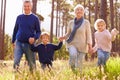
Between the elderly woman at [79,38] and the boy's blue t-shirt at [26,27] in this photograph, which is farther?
the elderly woman at [79,38]

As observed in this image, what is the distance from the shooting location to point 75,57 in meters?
7.07

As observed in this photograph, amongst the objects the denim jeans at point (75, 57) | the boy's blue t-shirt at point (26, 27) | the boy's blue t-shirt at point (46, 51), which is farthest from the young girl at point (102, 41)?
the boy's blue t-shirt at point (26, 27)

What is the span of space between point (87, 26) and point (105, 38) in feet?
3.32

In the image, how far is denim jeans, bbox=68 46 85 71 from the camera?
7016 millimetres

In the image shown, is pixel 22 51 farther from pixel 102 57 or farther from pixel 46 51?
pixel 102 57

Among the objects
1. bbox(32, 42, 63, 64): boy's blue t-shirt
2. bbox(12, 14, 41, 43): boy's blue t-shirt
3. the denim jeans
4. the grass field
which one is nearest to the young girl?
the grass field

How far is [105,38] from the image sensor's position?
26.7ft

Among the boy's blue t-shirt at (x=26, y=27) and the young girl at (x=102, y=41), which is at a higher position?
the boy's blue t-shirt at (x=26, y=27)

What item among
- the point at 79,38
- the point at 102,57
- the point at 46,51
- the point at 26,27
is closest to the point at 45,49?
the point at 46,51

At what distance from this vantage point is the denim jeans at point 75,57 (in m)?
7.02

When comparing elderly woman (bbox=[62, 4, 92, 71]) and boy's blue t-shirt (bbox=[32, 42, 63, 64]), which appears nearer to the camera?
boy's blue t-shirt (bbox=[32, 42, 63, 64])

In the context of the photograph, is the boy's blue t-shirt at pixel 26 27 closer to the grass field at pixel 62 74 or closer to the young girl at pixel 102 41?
the grass field at pixel 62 74

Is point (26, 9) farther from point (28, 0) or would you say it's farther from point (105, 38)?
point (105, 38)

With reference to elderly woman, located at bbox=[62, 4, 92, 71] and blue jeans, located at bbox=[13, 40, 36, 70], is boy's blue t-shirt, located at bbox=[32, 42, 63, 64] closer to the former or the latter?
blue jeans, located at bbox=[13, 40, 36, 70]
